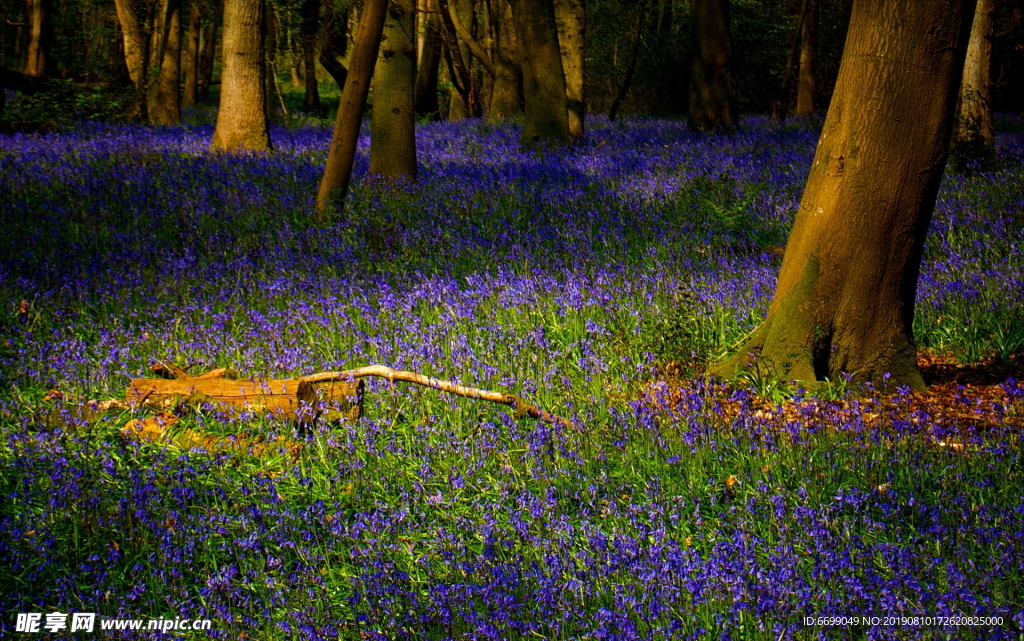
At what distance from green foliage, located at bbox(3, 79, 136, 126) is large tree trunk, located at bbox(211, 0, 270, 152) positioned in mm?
3135

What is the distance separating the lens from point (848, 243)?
4758 millimetres

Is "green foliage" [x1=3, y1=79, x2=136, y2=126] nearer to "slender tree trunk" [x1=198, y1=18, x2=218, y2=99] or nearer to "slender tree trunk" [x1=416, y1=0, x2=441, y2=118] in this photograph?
"slender tree trunk" [x1=416, y1=0, x2=441, y2=118]

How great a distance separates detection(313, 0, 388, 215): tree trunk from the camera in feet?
30.3

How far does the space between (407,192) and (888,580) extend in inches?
318

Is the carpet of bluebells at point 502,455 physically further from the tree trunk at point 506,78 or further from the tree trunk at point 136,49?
the tree trunk at point 506,78

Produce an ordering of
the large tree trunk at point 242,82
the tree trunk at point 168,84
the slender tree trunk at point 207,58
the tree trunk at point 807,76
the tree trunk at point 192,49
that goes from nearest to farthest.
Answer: the large tree trunk at point 242,82
the tree trunk at point 168,84
the tree trunk at point 807,76
the tree trunk at point 192,49
the slender tree trunk at point 207,58

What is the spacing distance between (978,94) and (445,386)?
9.68 meters

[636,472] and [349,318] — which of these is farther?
[349,318]

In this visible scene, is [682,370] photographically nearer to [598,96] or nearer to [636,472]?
[636,472]

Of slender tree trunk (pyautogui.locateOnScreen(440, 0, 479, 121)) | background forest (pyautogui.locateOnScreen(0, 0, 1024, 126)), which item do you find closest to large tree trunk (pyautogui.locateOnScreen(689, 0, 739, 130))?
background forest (pyautogui.locateOnScreen(0, 0, 1024, 126))

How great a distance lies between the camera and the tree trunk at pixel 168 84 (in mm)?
19406

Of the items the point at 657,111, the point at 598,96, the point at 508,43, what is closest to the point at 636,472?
the point at 508,43

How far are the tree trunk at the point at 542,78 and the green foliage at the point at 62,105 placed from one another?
7.62 metres

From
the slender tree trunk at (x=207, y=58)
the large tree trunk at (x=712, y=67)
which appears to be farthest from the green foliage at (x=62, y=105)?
the slender tree trunk at (x=207, y=58)
